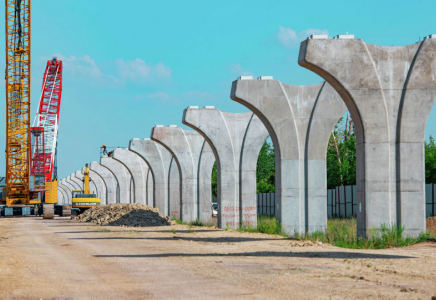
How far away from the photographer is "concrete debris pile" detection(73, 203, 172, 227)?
30.6 m

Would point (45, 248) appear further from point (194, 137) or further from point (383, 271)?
point (194, 137)

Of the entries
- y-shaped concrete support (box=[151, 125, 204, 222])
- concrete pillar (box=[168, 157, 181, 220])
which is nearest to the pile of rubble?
y-shaped concrete support (box=[151, 125, 204, 222])

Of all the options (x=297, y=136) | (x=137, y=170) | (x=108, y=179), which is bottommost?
(x=108, y=179)

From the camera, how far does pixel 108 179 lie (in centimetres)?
6662

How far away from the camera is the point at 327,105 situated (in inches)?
852

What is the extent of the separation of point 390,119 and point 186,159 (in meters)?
19.5

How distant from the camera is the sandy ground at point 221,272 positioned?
342 inches

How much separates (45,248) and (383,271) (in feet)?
33.8

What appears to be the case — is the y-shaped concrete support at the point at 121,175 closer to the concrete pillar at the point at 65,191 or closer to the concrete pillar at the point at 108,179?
the concrete pillar at the point at 108,179

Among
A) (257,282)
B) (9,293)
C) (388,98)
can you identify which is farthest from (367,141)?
(9,293)

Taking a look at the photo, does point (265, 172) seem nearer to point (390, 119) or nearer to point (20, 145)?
point (20, 145)

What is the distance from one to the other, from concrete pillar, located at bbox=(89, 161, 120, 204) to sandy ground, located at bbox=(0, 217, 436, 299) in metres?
48.0

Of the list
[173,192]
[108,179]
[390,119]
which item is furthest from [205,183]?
[108,179]

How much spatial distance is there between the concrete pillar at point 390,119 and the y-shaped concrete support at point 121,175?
42524mm
